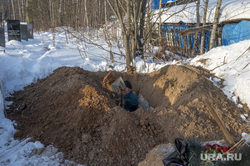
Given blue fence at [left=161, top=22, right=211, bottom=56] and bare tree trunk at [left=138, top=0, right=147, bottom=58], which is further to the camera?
blue fence at [left=161, top=22, right=211, bottom=56]

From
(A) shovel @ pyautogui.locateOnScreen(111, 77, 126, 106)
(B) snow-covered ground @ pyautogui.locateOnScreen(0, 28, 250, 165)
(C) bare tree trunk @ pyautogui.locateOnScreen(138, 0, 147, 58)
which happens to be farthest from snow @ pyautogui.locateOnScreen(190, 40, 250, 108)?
(A) shovel @ pyautogui.locateOnScreen(111, 77, 126, 106)

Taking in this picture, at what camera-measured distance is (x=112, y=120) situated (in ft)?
10.9

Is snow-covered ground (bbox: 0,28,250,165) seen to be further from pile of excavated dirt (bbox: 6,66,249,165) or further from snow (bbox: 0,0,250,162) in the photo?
pile of excavated dirt (bbox: 6,66,249,165)

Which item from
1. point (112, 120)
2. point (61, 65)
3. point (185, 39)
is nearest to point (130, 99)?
point (112, 120)

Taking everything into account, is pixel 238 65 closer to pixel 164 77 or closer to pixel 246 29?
pixel 164 77

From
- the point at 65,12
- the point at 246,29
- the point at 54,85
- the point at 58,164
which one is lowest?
the point at 58,164

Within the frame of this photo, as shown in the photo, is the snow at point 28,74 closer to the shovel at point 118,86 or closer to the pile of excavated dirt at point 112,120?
the pile of excavated dirt at point 112,120

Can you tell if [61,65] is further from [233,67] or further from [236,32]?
[236,32]

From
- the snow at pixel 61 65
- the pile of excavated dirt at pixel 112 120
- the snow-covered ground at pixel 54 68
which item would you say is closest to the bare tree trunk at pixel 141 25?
the snow at pixel 61 65

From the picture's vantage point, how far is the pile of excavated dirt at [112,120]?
9.57 ft

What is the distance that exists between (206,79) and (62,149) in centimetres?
335

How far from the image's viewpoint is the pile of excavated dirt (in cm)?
292

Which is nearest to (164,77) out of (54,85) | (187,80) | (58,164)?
(187,80)

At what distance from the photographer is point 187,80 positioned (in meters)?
4.53
